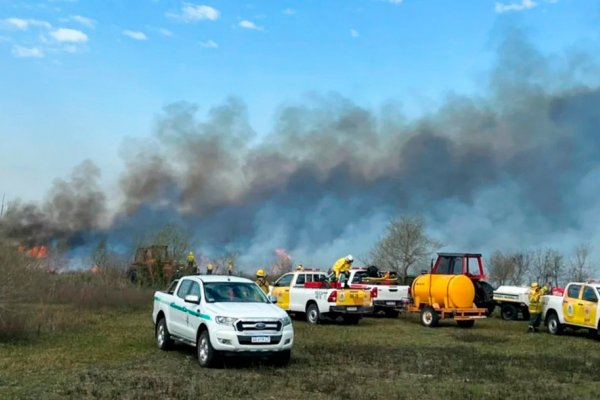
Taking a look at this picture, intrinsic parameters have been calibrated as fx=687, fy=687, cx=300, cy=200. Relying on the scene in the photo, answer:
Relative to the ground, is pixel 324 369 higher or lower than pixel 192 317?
lower

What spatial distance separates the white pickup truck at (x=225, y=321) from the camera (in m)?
13.2

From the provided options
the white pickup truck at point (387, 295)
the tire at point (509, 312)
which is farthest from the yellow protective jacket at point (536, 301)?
the tire at point (509, 312)

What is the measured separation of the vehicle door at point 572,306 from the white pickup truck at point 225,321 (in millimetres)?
11451

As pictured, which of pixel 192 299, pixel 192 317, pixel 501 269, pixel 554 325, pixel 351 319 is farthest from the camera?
pixel 501 269

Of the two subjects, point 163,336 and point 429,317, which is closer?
point 163,336

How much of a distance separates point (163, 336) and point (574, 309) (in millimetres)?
13112

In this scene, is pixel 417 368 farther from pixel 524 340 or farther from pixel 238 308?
pixel 524 340

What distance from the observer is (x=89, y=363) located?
13914 millimetres

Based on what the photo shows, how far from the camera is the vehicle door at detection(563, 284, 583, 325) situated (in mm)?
21500

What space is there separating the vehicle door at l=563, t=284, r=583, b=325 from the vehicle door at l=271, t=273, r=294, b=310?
31.4ft

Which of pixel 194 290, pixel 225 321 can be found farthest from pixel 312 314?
pixel 225 321

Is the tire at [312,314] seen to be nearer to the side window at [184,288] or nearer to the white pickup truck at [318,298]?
the white pickup truck at [318,298]

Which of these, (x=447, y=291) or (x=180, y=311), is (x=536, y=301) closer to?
(x=447, y=291)

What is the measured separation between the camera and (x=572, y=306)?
2177 cm
